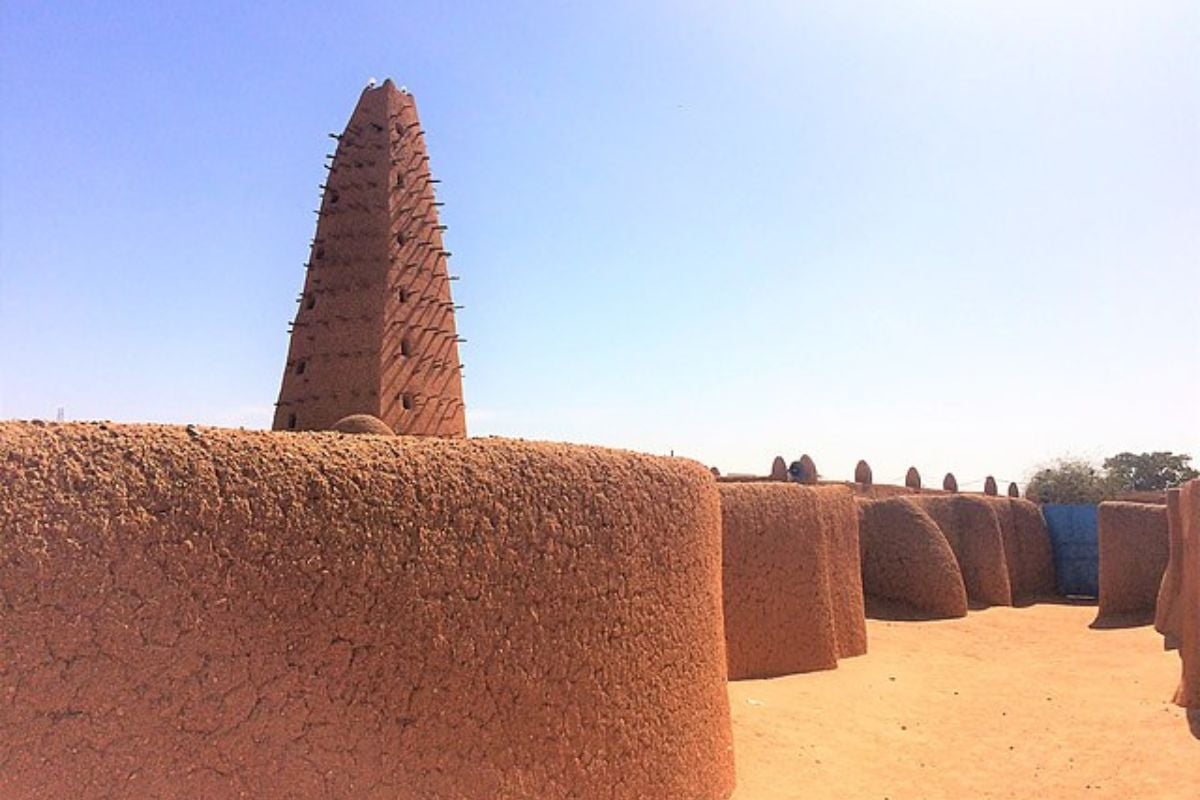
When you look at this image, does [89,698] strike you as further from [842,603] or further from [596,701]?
[842,603]

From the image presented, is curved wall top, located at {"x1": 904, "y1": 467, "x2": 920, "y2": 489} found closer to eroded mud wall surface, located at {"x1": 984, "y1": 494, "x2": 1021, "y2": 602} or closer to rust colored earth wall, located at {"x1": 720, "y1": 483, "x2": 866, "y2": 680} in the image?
eroded mud wall surface, located at {"x1": 984, "y1": 494, "x2": 1021, "y2": 602}

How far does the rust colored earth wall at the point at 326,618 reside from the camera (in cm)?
381

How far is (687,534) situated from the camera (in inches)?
265

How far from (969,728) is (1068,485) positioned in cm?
3500

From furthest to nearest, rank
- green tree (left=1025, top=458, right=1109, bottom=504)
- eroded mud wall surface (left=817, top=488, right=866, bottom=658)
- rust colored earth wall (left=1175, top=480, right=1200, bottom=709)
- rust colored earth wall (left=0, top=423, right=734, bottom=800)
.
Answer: green tree (left=1025, top=458, right=1109, bottom=504) < eroded mud wall surface (left=817, top=488, right=866, bottom=658) < rust colored earth wall (left=1175, top=480, right=1200, bottom=709) < rust colored earth wall (left=0, top=423, right=734, bottom=800)

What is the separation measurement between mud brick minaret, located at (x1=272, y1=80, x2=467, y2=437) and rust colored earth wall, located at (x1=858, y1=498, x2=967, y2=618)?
9408mm

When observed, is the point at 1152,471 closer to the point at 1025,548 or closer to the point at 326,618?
the point at 1025,548

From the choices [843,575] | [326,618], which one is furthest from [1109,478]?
[326,618]

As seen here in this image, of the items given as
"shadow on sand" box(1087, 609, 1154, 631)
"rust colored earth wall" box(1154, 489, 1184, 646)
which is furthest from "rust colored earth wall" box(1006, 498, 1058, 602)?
"rust colored earth wall" box(1154, 489, 1184, 646)

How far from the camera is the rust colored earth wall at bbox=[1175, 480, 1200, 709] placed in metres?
9.77

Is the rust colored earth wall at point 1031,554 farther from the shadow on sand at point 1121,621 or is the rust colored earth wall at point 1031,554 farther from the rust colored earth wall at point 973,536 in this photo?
the shadow on sand at point 1121,621

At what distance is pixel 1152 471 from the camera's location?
158ft

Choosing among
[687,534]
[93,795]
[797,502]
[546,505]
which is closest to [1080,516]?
[797,502]

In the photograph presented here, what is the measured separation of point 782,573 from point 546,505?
21.8ft
